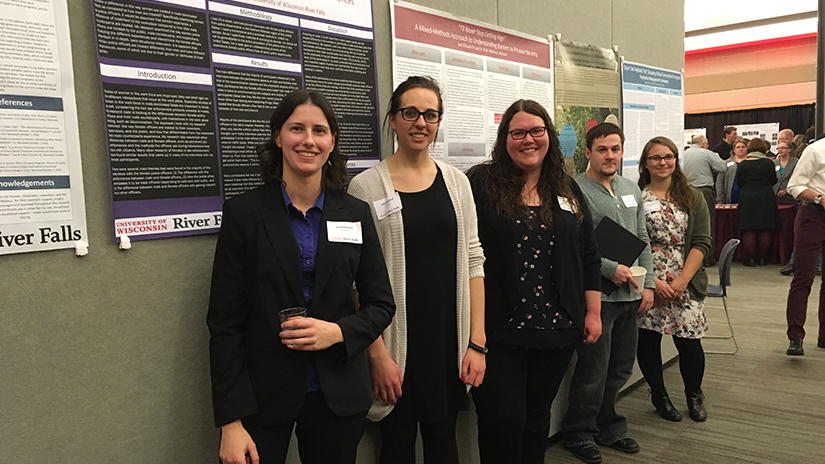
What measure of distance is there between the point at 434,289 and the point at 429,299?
0.12ft

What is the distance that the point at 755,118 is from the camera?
42.6ft

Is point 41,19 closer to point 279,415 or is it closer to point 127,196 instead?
point 127,196

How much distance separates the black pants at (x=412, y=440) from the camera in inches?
74.3

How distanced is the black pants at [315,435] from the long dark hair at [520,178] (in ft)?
2.99

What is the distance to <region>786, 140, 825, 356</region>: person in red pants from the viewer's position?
406 centimetres

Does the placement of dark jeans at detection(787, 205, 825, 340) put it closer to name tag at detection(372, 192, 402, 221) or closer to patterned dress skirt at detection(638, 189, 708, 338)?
patterned dress skirt at detection(638, 189, 708, 338)

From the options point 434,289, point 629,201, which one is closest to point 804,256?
point 629,201

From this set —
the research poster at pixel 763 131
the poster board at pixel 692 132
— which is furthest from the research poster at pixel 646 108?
the poster board at pixel 692 132

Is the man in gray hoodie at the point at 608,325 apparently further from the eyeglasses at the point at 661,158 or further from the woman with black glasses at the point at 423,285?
the woman with black glasses at the point at 423,285

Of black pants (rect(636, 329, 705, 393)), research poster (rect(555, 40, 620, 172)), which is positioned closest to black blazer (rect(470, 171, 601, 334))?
research poster (rect(555, 40, 620, 172))

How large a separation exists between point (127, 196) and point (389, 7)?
1.17 metres

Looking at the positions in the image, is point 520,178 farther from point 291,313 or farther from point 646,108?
point 646,108

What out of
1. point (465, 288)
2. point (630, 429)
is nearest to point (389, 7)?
point (465, 288)

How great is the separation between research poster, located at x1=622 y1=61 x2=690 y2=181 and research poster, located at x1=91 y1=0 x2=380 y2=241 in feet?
7.30
